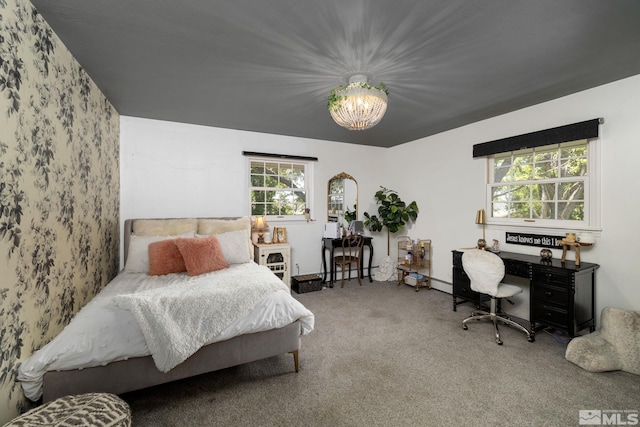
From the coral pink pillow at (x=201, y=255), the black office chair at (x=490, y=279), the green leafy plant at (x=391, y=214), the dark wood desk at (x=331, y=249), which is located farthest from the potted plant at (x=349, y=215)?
the coral pink pillow at (x=201, y=255)

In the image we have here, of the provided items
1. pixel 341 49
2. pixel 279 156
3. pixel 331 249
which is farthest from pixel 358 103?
pixel 331 249

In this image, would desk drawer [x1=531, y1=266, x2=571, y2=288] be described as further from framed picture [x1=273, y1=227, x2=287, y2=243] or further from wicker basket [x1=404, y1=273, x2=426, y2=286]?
framed picture [x1=273, y1=227, x2=287, y2=243]

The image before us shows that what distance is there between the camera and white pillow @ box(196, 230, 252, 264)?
10.3ft

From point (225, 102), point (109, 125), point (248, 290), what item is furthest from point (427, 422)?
point (109, 125)

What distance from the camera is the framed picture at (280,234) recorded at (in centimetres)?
424

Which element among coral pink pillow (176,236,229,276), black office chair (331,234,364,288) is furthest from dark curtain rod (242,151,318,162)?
coral pink pillow (176,236,229,276)

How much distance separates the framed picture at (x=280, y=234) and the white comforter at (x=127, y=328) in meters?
1.97

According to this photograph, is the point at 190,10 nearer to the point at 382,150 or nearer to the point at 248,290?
the point at 248,290

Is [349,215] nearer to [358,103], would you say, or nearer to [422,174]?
[422,174]

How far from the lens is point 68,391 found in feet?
5.11

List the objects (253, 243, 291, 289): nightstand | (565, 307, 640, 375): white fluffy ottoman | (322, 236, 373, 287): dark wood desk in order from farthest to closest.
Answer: (322, 236, 373, 287): dark wood desk
(253, 243, 291, 289): nightstand
(565, 307, 640, 375): white fluffy ottoman

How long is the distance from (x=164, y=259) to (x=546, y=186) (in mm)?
4379

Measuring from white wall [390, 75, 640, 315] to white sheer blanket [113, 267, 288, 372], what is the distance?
3.20m

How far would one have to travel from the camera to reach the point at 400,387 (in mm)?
1976
